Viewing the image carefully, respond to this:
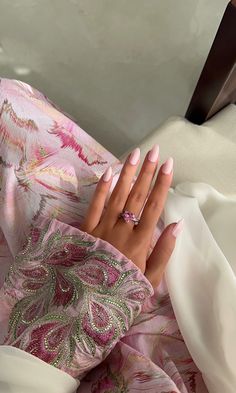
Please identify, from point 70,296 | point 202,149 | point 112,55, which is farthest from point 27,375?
point 112,55

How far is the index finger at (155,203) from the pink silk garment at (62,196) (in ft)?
0.15

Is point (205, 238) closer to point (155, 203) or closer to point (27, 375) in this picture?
point (155, 203)

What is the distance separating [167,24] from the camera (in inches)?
49.9

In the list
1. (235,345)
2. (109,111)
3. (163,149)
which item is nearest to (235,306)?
(235,345)

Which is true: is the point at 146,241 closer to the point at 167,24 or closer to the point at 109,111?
the point at 109,111

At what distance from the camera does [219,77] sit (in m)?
0.75

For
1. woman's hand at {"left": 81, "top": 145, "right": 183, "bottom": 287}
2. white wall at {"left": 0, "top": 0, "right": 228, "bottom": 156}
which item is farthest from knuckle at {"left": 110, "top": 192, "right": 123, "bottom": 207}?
white wall at {"left": 0, "top": 0, "right": 228, "bottom": 156}

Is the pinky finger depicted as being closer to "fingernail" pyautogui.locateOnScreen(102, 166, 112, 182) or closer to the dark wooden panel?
"fingernail" pyautogui.locateOnScreen(102, 166, 112, 182)

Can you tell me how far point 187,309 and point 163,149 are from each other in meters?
0.26

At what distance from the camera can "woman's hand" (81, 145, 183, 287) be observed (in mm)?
627

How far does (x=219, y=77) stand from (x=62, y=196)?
0.28 m

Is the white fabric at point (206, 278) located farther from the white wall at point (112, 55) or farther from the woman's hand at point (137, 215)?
the white wall at point (112, 55)

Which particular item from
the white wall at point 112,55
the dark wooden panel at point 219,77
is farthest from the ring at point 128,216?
the white wall at point 112,55

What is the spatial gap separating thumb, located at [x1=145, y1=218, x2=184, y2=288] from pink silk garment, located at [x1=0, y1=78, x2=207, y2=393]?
1.6 inches
